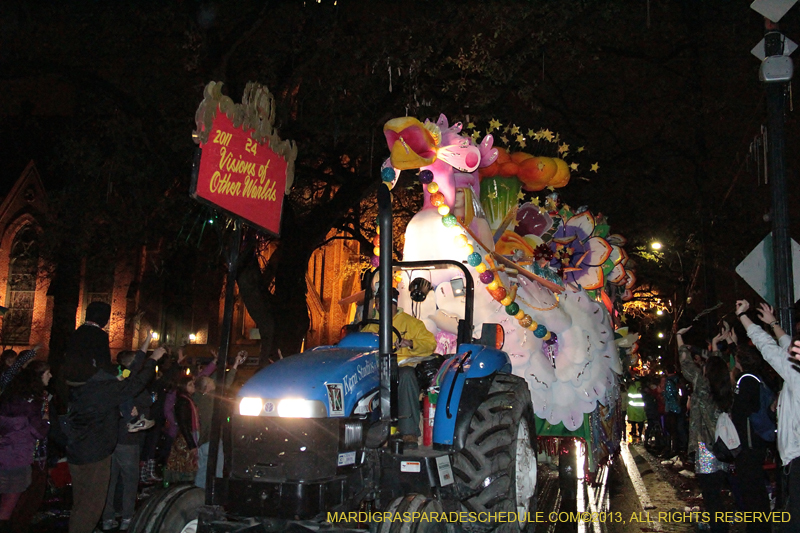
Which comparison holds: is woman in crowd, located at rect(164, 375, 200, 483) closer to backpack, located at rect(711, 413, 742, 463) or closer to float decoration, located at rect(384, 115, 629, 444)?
float decoration, located at rect(384, 115, 629, 444)

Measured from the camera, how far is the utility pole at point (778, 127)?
6816 millimetres

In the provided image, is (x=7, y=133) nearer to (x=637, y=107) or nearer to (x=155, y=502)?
(x=637, y=107)

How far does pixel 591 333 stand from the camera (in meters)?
8.79

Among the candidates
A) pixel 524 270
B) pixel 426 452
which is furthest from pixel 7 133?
pixel 426 452

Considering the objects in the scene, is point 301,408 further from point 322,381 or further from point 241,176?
point 241,176

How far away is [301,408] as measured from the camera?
15.1ft

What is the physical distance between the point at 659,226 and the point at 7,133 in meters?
27.9

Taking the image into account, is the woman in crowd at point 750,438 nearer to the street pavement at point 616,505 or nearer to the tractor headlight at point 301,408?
the street pavement at point 616,505

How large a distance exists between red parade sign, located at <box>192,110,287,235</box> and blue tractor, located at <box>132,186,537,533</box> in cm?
91

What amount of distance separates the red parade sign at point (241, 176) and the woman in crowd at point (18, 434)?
3287 millimetres

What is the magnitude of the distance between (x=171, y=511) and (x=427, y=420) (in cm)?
203

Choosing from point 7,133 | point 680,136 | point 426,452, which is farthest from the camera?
point 7,133

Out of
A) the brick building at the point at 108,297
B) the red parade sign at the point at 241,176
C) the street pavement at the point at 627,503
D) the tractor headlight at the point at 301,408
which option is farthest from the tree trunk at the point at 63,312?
the tractor headlight at the point at 301,408

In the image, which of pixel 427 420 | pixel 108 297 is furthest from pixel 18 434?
pixel 108 297
